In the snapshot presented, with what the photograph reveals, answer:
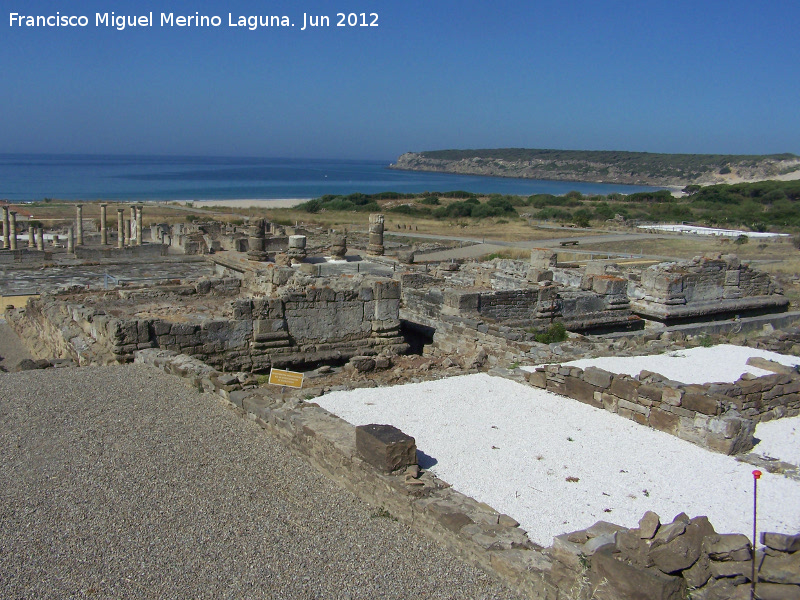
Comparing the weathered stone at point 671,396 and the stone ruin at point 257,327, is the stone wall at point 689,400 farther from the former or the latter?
the stone ruin at point 257,327

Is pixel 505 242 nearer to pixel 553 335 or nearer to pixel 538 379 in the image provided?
pixel 553 335

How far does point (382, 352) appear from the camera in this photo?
12.8 metres

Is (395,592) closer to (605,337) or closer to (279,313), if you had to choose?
(279,313)

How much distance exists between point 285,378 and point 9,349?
382 inches

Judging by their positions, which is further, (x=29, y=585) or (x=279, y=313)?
(x=279, y=313)

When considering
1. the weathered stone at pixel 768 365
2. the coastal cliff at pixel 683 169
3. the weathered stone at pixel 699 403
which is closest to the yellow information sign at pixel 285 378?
the weathered stone at pixel 699 403

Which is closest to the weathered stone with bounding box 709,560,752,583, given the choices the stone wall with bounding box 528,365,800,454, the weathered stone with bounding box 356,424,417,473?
the weathered stone with bounding box 356,424,417,473

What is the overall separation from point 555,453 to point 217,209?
221 ft

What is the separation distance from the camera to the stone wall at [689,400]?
7.46 metres

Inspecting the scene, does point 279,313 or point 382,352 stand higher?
point 279,313

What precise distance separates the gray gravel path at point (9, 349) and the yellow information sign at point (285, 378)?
6.92 meters

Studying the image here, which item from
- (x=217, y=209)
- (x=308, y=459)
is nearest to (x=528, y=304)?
(x=308, y=459)

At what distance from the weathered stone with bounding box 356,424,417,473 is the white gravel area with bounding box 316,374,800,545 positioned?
1.53 feet

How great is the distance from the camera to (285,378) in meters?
8.86
